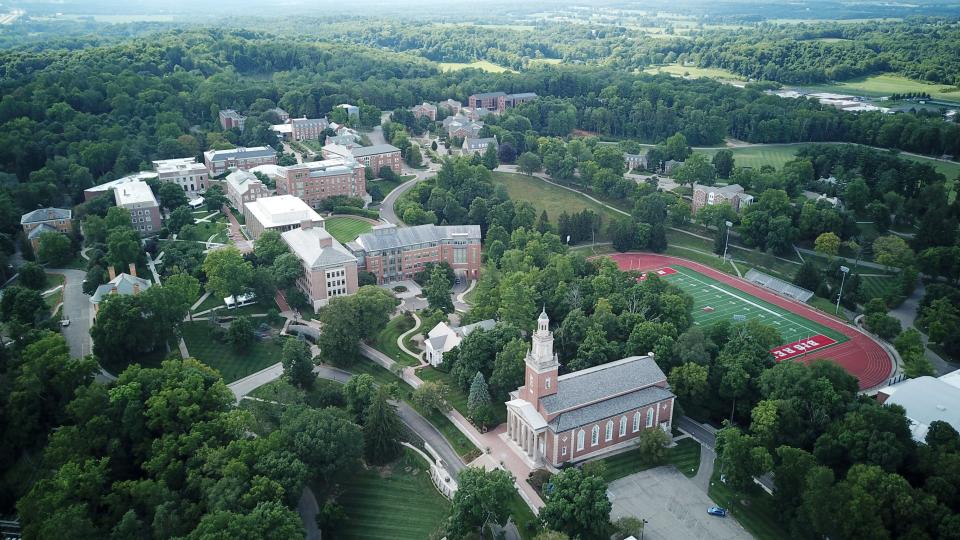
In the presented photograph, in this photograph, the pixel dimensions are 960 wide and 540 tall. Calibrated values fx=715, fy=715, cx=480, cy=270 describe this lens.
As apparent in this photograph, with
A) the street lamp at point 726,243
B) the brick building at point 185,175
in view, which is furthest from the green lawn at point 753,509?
the brick building at point 185,175

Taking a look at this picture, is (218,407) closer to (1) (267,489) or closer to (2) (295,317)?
(1) (267,489)

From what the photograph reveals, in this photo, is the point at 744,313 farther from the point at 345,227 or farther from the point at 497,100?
the point at 497,100

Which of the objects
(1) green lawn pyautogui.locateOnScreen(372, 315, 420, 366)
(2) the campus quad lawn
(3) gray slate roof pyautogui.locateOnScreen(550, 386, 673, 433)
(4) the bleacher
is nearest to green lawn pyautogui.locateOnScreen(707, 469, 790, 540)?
(3) gray slate roof pyautogui.locateOnScreen(550, 386, 673, 433)

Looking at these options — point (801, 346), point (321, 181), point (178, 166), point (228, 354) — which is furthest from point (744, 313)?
point (178, 166)

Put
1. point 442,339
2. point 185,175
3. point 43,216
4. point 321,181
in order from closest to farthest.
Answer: point 442,339 < point 43,216 < point 321,181 < point 185,175

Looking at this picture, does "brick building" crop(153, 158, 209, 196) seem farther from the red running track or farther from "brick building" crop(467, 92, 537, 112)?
"brick building" crop(467, 92, 537, 112)

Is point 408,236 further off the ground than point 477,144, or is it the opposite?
point 408,236

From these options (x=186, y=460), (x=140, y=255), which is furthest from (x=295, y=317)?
(x=186, y=460)
